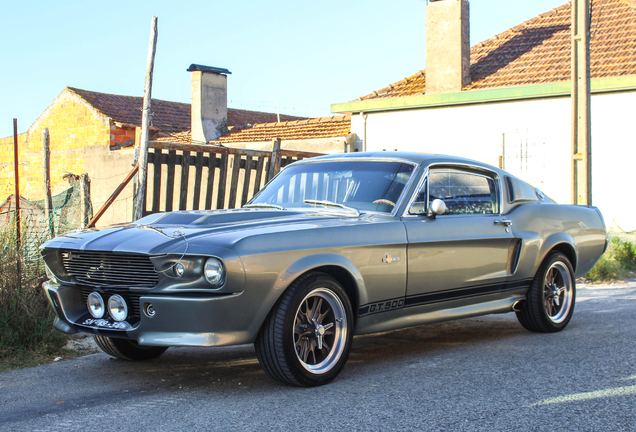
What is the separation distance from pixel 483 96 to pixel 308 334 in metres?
11.6

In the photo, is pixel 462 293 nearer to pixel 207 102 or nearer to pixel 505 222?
pixel 505 222

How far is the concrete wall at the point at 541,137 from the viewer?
44.2 feet

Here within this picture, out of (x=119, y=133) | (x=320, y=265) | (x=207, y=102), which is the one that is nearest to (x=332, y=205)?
(x=320, y=265)

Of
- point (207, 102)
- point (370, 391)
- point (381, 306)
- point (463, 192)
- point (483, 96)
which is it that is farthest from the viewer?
point (207, 102)

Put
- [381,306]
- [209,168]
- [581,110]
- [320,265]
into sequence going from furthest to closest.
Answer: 1. [581,110]
2. [209,168]
3. [381,306]
4. [320,265]

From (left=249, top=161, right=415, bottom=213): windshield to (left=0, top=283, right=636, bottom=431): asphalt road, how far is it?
120 centimetres

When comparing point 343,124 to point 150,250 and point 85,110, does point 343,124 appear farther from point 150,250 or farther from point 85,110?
point 150,250

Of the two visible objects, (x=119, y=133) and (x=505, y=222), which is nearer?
(x=505, y=222)

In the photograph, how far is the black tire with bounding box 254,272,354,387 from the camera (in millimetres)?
4301

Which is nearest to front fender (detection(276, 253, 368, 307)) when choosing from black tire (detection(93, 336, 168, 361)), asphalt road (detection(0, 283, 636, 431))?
asphalt road (detection(0, 283, 636, 431))

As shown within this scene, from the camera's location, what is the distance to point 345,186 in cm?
557

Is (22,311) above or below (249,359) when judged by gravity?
above

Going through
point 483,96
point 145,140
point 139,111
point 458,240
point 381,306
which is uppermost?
point 139,111

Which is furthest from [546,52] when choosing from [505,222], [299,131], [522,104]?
[505,222]
